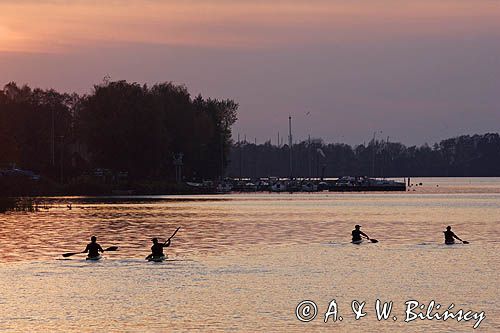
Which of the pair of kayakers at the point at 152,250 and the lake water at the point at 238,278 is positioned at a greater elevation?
the pair of kayakers at the point at 152,250

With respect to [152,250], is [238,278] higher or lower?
lower

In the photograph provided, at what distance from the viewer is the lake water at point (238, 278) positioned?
4128cm

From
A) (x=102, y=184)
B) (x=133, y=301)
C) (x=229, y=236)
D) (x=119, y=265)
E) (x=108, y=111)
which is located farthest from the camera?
(x=102, y=184)

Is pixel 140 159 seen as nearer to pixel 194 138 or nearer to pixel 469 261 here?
pixel 194 138

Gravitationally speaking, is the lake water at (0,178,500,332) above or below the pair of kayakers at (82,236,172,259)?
below

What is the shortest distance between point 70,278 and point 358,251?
A: 24257 millimetres

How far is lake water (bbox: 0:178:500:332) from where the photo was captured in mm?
41281

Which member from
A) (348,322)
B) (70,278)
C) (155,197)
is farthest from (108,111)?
(348,322)

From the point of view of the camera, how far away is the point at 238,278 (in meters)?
55.2

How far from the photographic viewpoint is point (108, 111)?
177750 millimetres

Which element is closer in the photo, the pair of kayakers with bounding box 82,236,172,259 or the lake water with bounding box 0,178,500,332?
the lake water with bounding box 0,178,500,332

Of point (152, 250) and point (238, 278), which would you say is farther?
point (152, 250)

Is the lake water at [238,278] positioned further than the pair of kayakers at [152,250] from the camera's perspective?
No

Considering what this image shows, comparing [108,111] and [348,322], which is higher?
[108,111]
